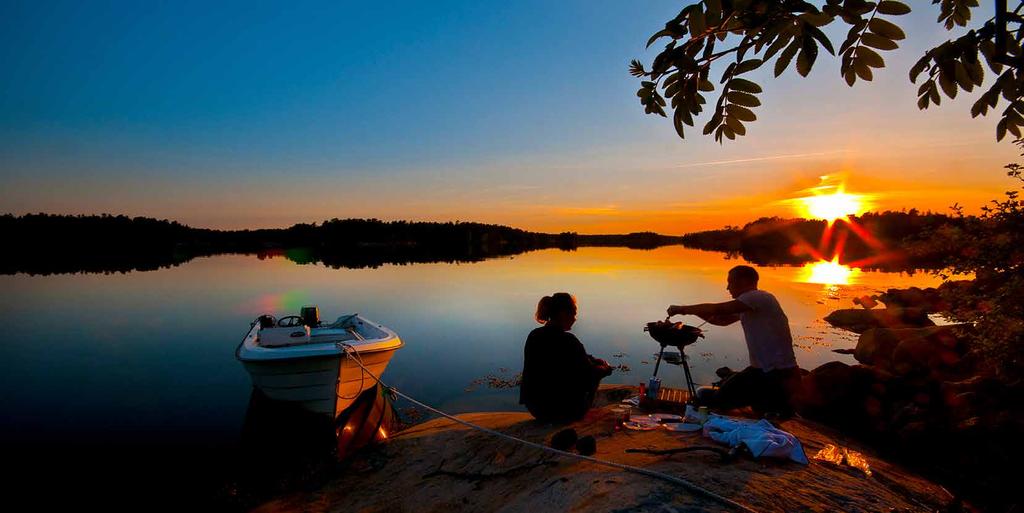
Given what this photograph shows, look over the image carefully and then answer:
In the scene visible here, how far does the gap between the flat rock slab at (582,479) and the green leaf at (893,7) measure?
3.62 meters

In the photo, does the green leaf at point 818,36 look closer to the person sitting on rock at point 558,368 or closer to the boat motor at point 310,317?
the person sitting on rock at point 558,368

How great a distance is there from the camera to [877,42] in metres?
2.08

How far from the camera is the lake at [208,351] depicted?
1047 cm

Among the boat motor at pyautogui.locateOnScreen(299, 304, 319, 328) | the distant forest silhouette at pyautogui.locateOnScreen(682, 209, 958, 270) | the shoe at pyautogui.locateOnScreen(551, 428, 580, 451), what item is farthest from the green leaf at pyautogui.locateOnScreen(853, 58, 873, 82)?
the distant forest silhouette at pyautogui.locateOnScreen(682, 209, 958, 270)

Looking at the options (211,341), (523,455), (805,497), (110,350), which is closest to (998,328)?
(805,497)

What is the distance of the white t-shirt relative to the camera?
6695 mm

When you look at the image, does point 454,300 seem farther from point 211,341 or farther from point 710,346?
point 710,346

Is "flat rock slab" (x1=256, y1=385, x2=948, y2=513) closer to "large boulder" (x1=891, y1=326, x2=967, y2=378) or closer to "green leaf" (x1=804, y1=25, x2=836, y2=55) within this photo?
"green leaf" (x1=804, y1=25, x2=836, y2=55)

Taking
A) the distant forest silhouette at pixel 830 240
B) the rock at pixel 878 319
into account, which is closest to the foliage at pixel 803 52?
the rock at pixel 878 319

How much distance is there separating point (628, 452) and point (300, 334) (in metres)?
7.75

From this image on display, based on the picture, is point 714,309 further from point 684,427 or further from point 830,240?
point 830,240

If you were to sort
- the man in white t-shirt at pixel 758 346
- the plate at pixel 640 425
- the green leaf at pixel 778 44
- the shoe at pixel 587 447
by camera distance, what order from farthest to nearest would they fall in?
the man in white t-shirt at pixel 758 346 → the plate at pixel 640 425 → the shoe at pixel 587 447 → the green leaf at pixel 778 44

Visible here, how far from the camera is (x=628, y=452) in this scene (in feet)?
18.4

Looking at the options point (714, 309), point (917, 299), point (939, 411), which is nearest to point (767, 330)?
point (714, 309)
